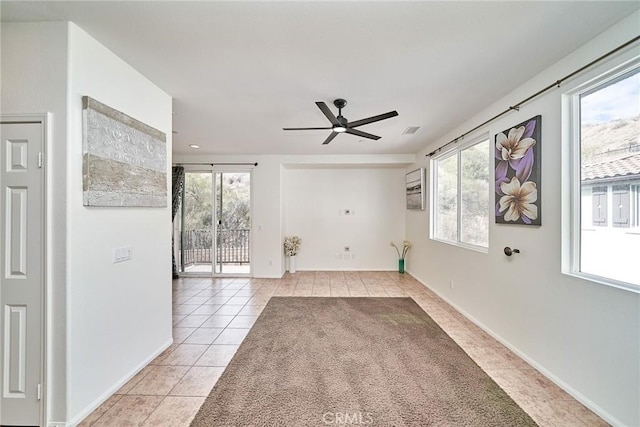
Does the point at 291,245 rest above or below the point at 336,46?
below

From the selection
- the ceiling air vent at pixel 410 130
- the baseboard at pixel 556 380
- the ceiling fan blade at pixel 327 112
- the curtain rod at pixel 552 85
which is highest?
the ceiling air vent at pixel 410 130

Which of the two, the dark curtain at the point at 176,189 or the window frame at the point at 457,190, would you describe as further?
the dark curtain at the point at 176,189

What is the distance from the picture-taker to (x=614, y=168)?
1842 mm

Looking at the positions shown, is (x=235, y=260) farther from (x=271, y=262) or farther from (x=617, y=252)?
(x=617, y=252)

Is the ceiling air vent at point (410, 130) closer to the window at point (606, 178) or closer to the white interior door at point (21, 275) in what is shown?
the window at point (606, 178)

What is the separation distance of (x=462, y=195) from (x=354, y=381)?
298 centimetres

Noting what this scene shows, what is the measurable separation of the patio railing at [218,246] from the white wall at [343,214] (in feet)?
3.77

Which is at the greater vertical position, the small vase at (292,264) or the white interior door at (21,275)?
the white interior door at (21,275)

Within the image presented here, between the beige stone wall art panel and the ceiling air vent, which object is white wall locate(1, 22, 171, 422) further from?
the ceiling air vent

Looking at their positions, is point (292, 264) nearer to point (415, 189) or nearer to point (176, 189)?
point (176, 189)

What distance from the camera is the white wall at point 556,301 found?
1711 mm

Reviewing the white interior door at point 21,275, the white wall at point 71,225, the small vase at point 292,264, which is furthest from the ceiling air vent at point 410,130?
the white interior door at point 21,275

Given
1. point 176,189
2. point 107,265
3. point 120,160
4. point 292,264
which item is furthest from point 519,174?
point 176,189

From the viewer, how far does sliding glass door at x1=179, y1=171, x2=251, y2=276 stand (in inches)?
230
